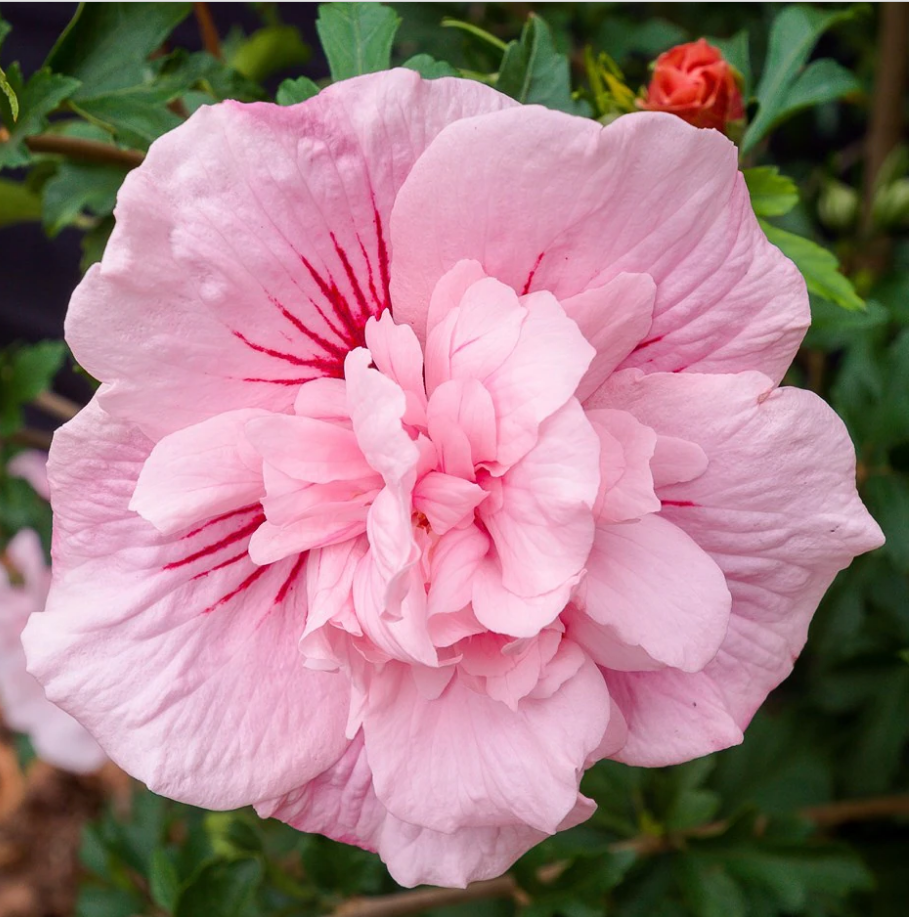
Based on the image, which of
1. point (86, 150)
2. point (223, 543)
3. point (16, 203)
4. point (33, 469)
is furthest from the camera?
point (33, 469)

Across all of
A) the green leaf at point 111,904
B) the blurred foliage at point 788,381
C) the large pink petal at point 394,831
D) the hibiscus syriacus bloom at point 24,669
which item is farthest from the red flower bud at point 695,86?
the hibiscus syriacus bloom at point 24,669

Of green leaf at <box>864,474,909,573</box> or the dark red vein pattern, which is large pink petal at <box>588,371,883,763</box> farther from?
green leaf at <box>864,474,909,573</box>

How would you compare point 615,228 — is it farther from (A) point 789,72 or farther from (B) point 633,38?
(B) point 633,38

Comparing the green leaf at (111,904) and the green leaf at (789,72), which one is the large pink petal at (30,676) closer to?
the green leaf at (111,904)

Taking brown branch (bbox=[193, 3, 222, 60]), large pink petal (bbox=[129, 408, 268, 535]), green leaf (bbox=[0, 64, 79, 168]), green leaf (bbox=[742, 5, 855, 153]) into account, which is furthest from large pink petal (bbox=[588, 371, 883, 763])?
brown branch (bbox=[193, 3, 222, 60])

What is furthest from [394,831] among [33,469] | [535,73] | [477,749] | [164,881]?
[33,469]
